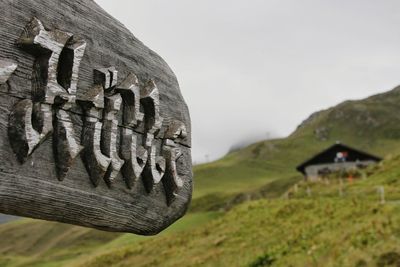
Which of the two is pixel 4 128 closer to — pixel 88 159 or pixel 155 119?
pixel 88 159

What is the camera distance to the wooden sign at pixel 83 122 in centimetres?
171

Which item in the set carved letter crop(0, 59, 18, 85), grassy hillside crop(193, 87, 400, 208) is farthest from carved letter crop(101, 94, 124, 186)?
grassy hillside crop(193, 87, 400, 208)

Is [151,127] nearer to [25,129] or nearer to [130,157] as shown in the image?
[130,157]

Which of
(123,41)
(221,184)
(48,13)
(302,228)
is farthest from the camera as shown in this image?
(221,184)

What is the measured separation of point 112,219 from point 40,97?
25.5 inches

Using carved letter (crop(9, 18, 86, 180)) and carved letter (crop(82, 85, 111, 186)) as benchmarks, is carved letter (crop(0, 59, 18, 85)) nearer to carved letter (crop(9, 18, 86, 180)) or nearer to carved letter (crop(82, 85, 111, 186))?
carved letter (crop(9, 18, 86, 180))

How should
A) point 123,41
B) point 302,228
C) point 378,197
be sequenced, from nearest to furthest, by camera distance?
point 123,41
point 302,228
point 378,197

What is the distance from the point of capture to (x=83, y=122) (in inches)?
77.0

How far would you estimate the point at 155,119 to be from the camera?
2.33 meters

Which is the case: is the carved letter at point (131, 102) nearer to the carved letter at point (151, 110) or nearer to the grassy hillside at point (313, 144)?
the carved letter at point (151, 110)

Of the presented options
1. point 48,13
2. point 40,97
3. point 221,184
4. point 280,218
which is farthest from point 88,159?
point 221,184

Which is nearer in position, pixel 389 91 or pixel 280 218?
pixel 280 218

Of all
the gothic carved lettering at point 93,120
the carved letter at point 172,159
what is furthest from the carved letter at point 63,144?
the carved letter at point 172,159

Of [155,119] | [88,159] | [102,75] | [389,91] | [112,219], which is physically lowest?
[112,219]
